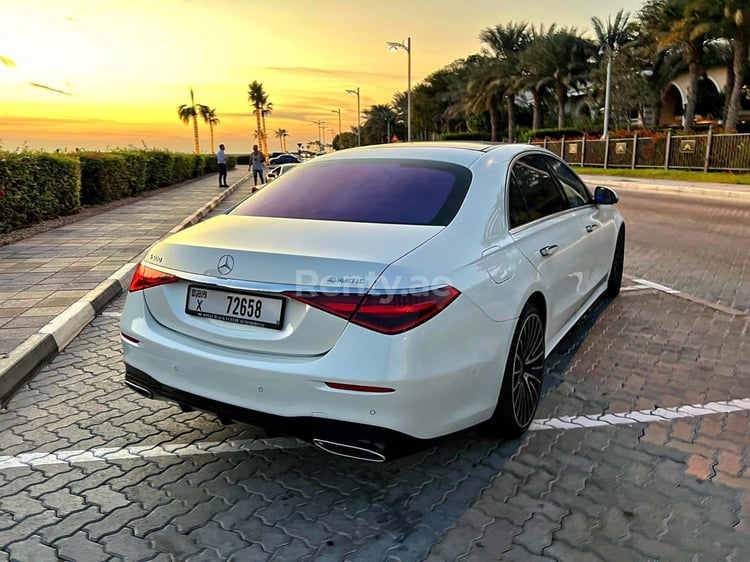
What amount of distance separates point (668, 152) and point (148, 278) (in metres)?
28.6

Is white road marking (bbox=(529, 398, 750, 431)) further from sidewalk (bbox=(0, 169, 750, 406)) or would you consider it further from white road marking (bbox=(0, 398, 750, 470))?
sidewalk (bbox=(0, 169, 750, 406))

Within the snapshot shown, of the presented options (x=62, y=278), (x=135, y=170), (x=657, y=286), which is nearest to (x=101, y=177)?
(x=135, y=170)

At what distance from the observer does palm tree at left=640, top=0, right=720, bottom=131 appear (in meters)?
28.5

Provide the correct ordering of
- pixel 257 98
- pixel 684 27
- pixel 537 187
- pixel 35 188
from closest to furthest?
pixel 537 187 → pixel 35 188 → pixel 684 27 → pixel 257 98

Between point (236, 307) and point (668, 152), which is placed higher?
point (668, 152)

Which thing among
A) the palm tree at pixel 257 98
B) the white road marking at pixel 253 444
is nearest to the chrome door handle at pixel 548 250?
the white road marking at pixel 253 444

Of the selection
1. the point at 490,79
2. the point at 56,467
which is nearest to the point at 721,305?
the point at 56,467

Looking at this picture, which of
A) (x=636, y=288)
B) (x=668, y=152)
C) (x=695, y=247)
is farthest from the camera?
(x=668, y=152)

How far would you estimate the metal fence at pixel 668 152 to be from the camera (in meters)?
24.1

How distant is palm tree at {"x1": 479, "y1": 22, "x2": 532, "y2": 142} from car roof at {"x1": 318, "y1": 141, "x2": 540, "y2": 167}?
4908cm

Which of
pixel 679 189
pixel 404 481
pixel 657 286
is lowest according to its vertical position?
pixel 404 481

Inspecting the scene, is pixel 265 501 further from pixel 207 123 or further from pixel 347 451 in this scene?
pixel 207 123

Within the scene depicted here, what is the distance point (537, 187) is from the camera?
408 cm

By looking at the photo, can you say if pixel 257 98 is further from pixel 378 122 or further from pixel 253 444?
pixel 253 444
